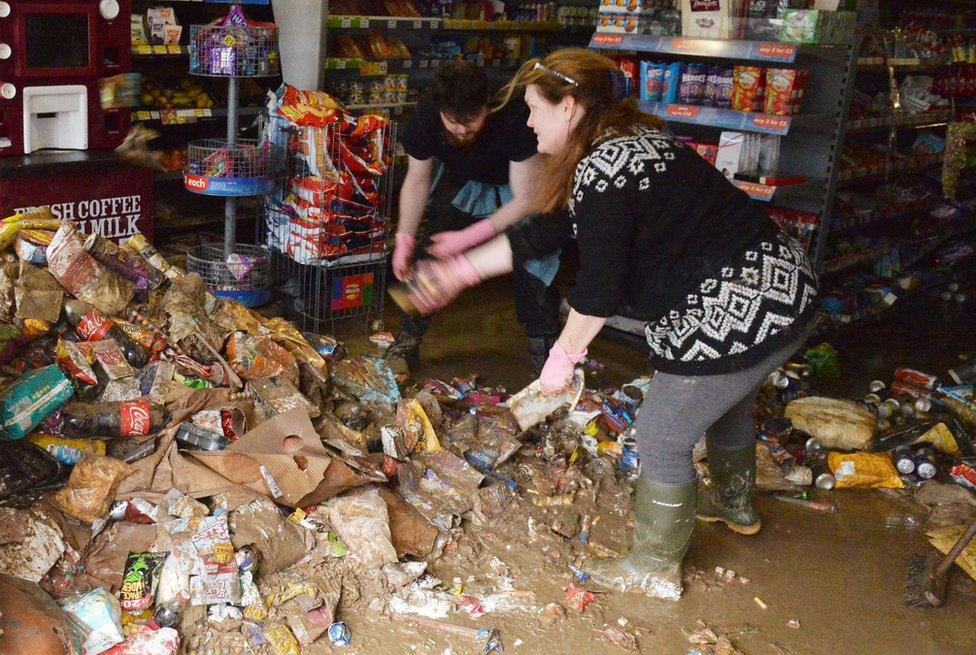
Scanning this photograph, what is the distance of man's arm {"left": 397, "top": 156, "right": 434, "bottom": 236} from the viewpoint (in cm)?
451

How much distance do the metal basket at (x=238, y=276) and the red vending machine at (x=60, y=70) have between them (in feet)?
2.58

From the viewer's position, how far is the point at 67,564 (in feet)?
10.4

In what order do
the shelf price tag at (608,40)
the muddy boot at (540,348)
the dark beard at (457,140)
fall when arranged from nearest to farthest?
the dark beard at (457,140), the muddy boot at (540,348), the shelf price tag at (608,40)

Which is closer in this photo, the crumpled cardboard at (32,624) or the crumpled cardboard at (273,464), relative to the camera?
the crumpled cardboard at (32,624)

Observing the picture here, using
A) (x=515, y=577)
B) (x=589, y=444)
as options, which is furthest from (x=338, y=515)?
(x=589, y=444)

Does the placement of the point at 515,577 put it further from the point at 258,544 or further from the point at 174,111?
the point at 174,111

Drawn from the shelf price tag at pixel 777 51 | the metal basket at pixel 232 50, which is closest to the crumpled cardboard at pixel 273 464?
the metal basket at pixel 232 50

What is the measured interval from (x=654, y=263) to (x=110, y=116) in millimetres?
3399

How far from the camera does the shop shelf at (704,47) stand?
5043mm

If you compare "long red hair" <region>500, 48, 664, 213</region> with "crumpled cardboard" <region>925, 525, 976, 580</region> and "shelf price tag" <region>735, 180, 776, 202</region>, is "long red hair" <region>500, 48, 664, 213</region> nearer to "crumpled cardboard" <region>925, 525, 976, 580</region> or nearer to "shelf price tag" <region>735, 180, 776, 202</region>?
"crumpled cardboard" <region>925, 525, 976, 580</region>

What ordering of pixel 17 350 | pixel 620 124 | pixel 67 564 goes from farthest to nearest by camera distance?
pixel 17 350 → pixel 67 564 → pixel 620 124

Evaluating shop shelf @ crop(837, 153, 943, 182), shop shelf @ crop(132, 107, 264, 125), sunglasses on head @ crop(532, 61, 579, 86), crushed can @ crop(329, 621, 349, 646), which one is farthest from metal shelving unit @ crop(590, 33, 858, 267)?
crushed can @ crop(329, 621, 349, 646)

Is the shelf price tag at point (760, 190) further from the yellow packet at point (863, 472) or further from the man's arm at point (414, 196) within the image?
the man's arm at point (414, 196)

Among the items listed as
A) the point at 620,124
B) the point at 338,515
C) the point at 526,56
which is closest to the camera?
the point at 620,124
